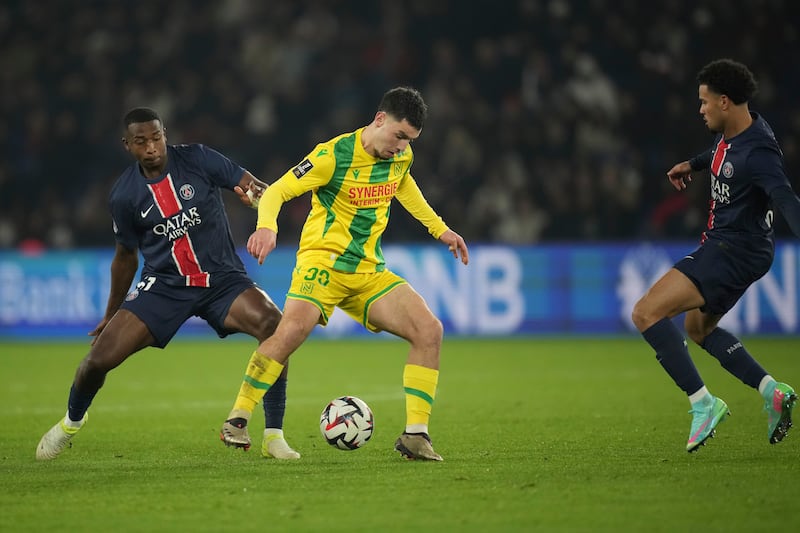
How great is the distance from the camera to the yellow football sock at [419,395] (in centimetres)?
689

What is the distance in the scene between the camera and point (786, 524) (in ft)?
15.7

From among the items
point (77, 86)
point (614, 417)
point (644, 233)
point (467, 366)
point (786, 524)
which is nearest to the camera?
point (786, 524)

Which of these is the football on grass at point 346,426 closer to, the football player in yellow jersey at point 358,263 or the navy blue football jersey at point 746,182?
the football player in yellow jersey at point 358,263

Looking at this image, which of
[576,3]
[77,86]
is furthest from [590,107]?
[77,86]

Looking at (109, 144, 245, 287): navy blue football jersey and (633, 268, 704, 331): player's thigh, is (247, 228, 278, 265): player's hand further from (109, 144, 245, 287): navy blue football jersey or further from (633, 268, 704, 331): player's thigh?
(633, 268, 704, 331): player's thigh

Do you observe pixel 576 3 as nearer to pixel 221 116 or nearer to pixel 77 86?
pixel 221 116

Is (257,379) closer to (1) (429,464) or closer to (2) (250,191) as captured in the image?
(1) (429,464)

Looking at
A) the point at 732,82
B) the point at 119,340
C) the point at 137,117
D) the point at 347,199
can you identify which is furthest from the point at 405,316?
the point at 732,82

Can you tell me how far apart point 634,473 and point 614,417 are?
2.79 m

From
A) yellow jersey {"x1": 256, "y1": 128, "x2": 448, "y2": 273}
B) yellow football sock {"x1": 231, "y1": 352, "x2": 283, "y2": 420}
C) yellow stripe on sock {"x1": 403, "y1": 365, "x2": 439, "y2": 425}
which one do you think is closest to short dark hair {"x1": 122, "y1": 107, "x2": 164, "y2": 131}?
yellow jersey {"x1": 256, "y1": 128, "x2": 448, "y2": 273}

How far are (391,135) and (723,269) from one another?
84.5 inches

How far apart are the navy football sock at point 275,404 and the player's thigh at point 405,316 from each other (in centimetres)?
78

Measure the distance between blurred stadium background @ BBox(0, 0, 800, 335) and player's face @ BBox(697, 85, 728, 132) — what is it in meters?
9.65

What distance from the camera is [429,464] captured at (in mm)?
6641
